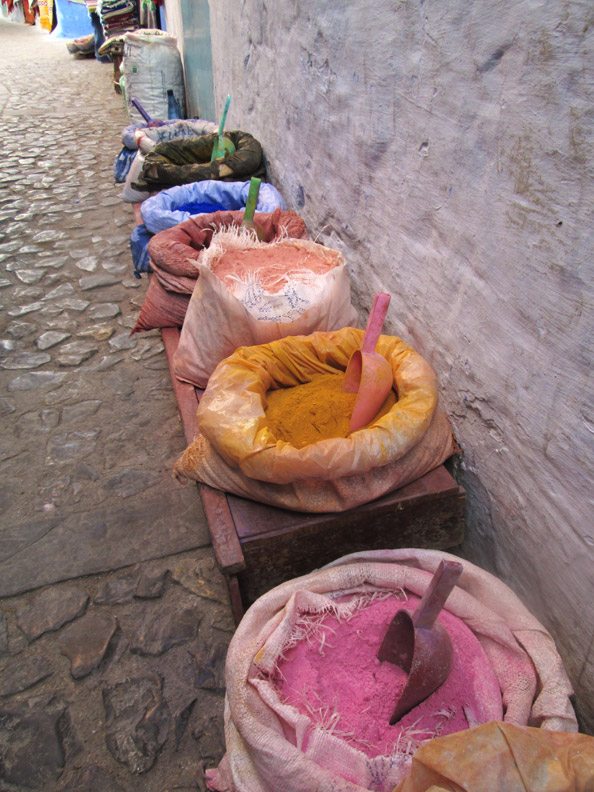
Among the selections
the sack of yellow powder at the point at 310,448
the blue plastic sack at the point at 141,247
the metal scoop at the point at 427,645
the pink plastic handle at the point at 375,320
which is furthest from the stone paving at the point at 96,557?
the pink plastic handle at the point at 375,320

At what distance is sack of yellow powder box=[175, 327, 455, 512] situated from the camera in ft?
5.03

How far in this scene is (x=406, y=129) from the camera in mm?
1952

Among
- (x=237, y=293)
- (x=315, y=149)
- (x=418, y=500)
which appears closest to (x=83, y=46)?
(x=315, y=149)

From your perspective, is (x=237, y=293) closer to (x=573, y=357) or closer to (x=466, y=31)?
(x=466, y=31)

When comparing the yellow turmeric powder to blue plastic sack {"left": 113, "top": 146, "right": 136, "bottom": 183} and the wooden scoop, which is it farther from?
blue plastic sack {"left": 113, "top": 146, "right": 136, "bottom": 183}

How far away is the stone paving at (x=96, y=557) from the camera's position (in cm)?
158

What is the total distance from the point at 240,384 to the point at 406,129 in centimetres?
112

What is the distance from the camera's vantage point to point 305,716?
122cm

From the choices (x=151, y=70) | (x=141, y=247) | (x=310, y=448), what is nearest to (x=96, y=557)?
(x=310, y=448)

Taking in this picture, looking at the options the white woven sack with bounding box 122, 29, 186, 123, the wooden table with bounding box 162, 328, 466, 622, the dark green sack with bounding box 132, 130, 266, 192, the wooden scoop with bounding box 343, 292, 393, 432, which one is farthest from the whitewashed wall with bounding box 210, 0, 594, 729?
the white woven sack with bounding box 122, 29, 186, 123

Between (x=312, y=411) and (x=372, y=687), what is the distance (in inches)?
33.3

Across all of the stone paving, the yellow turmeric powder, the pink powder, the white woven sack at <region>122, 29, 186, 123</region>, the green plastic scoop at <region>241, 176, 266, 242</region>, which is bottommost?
the stone paving

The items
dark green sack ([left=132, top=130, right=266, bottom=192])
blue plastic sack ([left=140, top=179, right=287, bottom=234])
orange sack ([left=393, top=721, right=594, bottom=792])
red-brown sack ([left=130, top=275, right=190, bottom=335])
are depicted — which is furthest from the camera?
dark green sack ([left=132, top=130, right=266, bottom=192])

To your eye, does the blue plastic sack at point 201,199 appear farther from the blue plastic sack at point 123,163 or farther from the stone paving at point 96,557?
the blue plastic sack at point 123,163
